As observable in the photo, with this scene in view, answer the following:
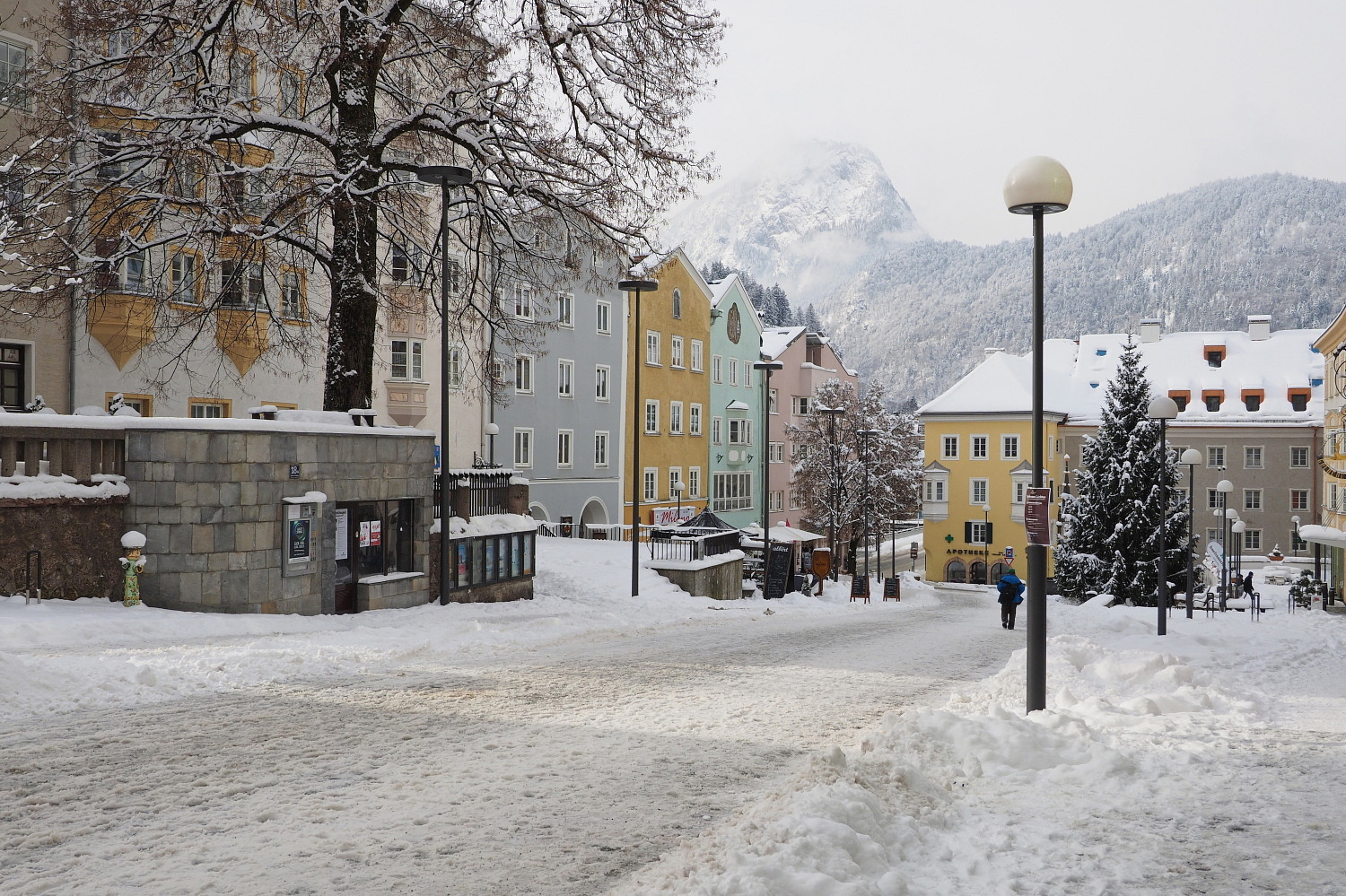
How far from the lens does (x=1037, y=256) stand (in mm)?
9078

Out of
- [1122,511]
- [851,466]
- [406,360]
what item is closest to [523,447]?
[406,360]

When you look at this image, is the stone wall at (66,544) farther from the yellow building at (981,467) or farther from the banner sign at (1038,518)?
the yellow building at (981,467)

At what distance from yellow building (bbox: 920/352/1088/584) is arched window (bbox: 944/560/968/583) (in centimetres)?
6

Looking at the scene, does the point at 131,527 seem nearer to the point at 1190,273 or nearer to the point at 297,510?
the point at 297,510

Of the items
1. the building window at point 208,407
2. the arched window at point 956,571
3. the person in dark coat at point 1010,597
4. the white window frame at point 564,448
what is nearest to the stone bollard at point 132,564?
the person in dark coat at point 1010,597

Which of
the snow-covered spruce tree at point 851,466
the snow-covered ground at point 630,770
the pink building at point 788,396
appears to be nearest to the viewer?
the snow-covered ground at point 630,770

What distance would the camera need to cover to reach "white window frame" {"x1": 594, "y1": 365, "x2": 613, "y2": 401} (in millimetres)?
50531

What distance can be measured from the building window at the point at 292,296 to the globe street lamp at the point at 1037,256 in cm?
1611

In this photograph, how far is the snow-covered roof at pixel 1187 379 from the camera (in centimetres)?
7006

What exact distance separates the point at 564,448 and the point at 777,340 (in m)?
25.2

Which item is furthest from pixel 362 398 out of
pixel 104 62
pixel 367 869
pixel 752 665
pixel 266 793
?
pixel 367 869

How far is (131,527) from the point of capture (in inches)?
562

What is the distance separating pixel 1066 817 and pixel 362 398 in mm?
14911

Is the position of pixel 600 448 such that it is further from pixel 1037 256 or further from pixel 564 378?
pixel 1037 256
